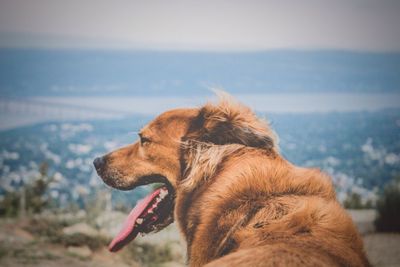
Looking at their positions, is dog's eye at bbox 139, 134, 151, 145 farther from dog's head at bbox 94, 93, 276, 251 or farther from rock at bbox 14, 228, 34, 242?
rock at bbox 14, 228, 34, 242

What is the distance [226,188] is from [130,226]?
0.83 m

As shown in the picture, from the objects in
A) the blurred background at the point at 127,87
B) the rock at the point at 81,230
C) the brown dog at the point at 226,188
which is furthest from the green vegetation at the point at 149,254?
the rock at the point at 81,230

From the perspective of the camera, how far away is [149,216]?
3756 mm

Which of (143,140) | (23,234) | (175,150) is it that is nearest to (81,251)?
(23,234)

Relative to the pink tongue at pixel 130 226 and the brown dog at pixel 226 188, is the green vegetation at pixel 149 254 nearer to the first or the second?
the pink tongue at pixel 130 226

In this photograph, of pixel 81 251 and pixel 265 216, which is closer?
pixel 265 216

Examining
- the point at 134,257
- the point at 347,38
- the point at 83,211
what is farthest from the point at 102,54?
the point at 347,38

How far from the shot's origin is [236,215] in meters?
3.41

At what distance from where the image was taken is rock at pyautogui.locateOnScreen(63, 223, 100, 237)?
161 inches

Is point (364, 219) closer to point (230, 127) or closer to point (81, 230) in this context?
point (230, 127)

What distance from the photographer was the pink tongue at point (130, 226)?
3.69 m

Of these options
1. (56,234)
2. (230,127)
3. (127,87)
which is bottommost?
(56,234)

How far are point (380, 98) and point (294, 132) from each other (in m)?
0.89

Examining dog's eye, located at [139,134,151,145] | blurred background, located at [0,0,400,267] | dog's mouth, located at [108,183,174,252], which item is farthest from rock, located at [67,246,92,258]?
dog's eye, located at [139,134,151,145]
